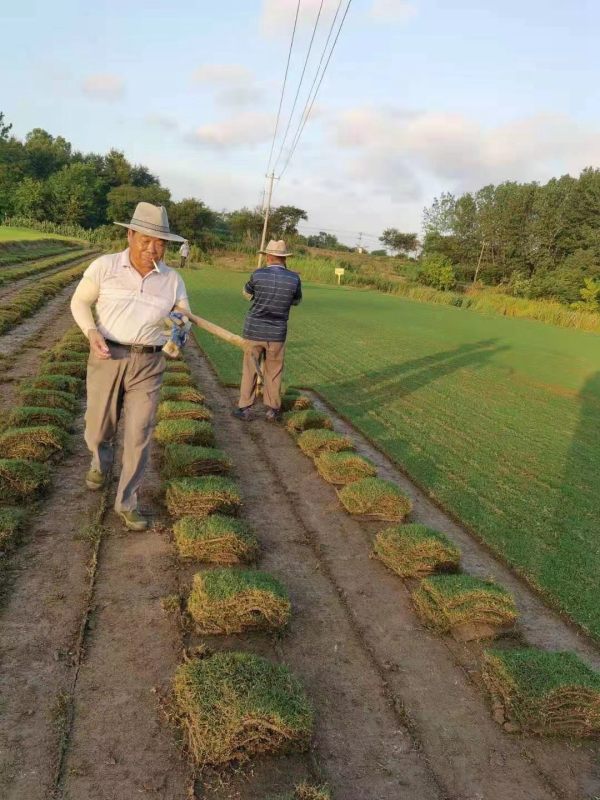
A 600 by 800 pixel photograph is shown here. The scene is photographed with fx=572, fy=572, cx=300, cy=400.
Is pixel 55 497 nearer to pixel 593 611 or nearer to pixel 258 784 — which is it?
pixel 258 784

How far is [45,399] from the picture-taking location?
6273 mm

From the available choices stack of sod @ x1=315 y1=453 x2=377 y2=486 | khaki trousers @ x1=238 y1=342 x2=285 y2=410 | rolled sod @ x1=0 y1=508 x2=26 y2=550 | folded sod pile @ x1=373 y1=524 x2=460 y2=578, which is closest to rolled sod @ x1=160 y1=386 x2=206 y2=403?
khaki trousers @ x1=238 y1=342 x2=285 y2=410

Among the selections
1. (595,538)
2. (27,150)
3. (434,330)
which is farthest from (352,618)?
(27,150)

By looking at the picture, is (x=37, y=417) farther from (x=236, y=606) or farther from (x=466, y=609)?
(x=466, y=609)

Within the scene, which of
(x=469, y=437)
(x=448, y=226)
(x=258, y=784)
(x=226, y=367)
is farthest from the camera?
(x=448, y=226)

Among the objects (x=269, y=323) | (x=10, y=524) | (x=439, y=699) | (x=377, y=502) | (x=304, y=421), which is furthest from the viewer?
(x=269, y=323)

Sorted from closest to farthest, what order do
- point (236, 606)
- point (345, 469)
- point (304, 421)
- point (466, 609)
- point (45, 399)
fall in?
1. point (236, 606)
2. point (466, 609)
3. point (345, 469)
4. point (45, 399)
5. point (304, 421)

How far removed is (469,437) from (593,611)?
14.1 feet

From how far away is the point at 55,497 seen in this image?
4.34 meters

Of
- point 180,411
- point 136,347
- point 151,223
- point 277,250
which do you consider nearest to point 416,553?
point 136,347

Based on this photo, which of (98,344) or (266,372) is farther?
(266,372)

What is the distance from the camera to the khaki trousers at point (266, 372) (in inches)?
281

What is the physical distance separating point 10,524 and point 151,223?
217cm

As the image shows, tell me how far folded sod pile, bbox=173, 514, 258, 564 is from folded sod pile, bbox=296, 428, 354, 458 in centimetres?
223
